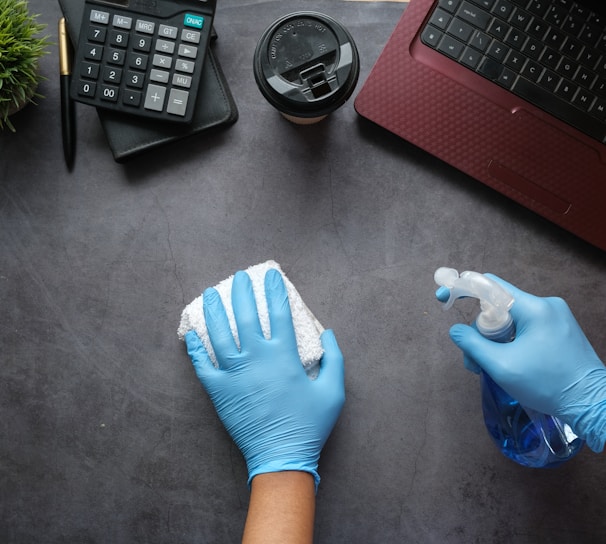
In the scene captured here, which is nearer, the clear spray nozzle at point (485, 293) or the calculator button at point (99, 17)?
the clear spray nozzle at point (485, 293)

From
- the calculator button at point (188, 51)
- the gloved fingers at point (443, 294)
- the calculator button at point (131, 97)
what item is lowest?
the gloved fingers at point (443, 294)

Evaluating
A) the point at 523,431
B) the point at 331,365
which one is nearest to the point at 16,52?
the point at 331,365

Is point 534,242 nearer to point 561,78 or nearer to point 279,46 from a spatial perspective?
point 561,78

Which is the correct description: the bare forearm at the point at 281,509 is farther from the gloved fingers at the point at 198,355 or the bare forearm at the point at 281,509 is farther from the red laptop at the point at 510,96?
Result: the red laptop at the point at 510,96

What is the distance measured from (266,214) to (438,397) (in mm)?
363

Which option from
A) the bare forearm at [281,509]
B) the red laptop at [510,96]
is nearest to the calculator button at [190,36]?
the red laptop at [510,96]

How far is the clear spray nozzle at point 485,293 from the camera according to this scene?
69 cm

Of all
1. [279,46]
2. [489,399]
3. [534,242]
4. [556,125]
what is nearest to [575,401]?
[489,399]

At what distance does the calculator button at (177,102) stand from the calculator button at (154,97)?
0.4 inches

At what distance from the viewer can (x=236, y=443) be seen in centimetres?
83

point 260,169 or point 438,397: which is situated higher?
point 260,169

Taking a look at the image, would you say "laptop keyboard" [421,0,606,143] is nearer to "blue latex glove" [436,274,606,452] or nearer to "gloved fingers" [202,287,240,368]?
"blue latex glove" [436,274,606,452]

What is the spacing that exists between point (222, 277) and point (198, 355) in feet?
0.40

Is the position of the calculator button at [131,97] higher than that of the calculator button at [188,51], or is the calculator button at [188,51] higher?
the calculator button at [188,51]
